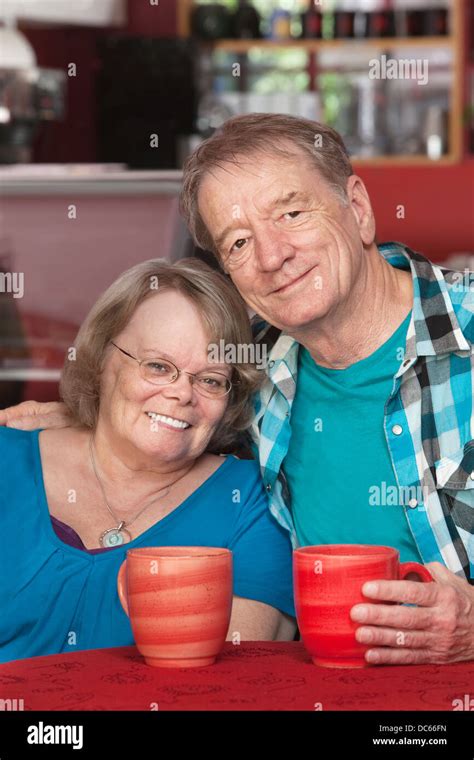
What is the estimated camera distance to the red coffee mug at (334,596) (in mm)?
983

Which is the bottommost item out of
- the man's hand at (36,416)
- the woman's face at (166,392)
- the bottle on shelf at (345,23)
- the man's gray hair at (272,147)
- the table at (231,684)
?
the table at (231,684)

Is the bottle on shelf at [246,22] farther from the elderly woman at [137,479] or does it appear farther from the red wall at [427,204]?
the elderly woman at [137,479]

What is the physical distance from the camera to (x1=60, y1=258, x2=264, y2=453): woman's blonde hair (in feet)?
4.85

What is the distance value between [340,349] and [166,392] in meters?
0.24

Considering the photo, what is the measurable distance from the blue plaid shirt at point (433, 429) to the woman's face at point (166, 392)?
0.37ft

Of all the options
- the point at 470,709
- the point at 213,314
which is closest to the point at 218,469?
the point at 213,314

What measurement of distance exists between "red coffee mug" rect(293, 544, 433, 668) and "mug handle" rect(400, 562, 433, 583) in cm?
4

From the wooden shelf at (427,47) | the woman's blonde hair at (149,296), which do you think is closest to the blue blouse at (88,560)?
the woman's blonde hair at (149,296)

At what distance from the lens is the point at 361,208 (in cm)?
155

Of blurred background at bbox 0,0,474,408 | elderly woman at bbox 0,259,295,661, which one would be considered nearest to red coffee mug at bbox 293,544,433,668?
elderly woman at bbox 0,259,295,661

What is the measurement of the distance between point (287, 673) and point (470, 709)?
0.17 metres

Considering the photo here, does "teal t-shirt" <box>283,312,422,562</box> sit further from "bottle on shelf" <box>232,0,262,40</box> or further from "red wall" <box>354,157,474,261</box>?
"bottle on shelf" <box>232,0,262,40</box>

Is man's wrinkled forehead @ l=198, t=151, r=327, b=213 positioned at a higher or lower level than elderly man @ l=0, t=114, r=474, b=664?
higher

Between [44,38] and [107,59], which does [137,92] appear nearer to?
[107,59]
